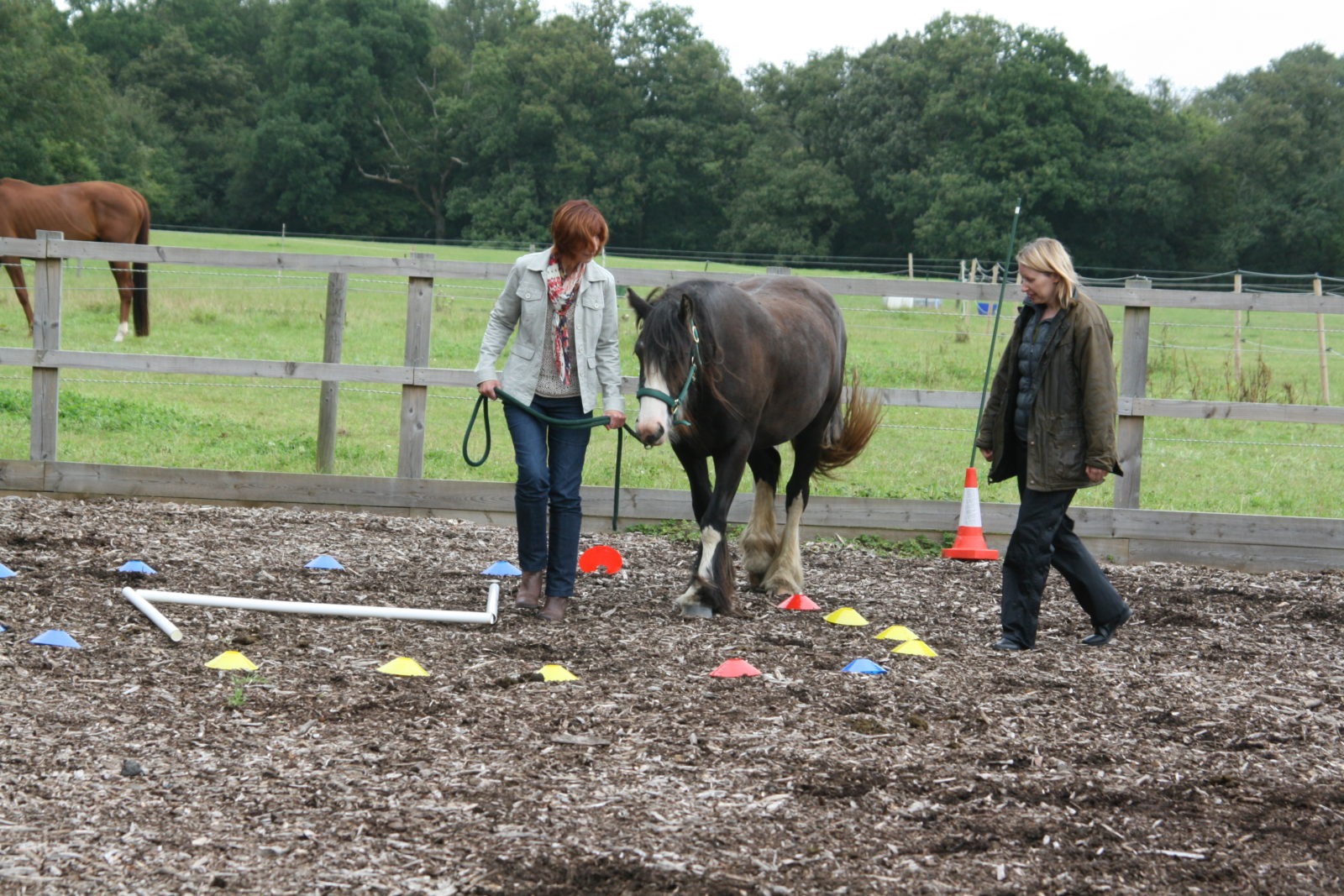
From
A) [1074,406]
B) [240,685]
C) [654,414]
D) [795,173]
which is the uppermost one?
[795,173]

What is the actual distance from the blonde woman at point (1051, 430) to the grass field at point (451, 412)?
237 centimetres

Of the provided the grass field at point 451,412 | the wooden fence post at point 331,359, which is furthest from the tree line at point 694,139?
the wooden fence post at point 331,359

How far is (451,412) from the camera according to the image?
11828mm

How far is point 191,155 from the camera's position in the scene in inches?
2298

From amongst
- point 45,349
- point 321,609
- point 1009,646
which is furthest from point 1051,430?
point 45,349

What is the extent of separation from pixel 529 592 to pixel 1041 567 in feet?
7.06

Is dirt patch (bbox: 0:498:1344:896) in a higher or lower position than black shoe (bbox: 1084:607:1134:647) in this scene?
lower

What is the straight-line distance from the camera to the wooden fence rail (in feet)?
22.9

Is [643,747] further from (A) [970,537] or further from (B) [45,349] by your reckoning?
(B) [45,349]

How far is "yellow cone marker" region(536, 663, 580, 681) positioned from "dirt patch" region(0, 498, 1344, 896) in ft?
0.19

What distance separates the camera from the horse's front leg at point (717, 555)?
17.6 ft

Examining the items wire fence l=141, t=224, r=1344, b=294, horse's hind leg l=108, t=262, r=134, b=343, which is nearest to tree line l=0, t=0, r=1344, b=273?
wire fence l=141, t=224, r=1344, b=294

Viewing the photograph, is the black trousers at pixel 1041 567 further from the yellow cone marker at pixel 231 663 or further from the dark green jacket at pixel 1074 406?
the yellow cone marker at pixel 231 663

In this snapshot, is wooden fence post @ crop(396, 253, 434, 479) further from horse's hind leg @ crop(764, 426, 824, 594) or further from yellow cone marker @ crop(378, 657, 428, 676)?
yellow cone marker @ crop(378, 657, 428, 676)
